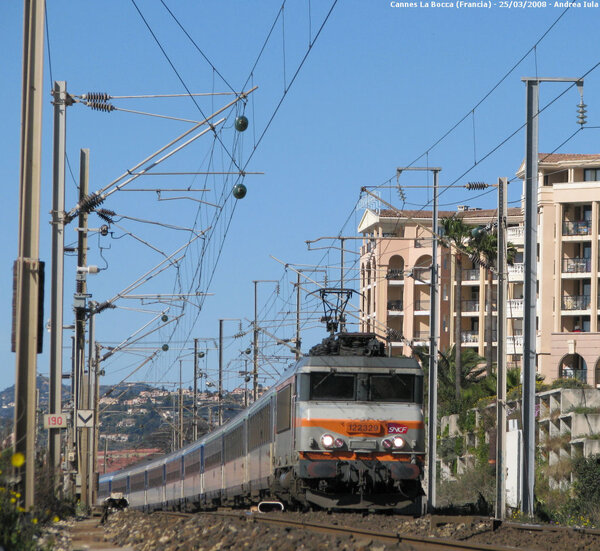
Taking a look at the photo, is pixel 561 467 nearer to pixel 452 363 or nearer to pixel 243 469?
pixel 243 469

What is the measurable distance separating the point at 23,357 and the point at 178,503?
30.7m

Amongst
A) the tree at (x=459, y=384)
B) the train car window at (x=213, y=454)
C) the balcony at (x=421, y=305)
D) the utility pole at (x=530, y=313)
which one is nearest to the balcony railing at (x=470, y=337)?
the balcony at (x=421, y=305)

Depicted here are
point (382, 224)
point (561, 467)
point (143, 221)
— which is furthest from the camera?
point (382, 224)

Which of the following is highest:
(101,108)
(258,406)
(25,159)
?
(101,108)

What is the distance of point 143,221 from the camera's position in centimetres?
2558

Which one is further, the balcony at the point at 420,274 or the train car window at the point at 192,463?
the train car window at the point at 192,463

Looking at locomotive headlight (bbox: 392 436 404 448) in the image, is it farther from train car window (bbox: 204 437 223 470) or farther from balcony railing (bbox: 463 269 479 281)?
balcony railing (bbox: 463 269 479 281)

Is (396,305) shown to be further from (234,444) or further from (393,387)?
(393,387)

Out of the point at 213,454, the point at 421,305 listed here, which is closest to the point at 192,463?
the point at 213,454

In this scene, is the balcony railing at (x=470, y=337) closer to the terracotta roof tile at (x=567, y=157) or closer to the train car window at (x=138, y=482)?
the terracotta roof tile at (x=567, y=157)

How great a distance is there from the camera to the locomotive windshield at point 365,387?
2095 centimetres

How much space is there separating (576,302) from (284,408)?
57.7 metres

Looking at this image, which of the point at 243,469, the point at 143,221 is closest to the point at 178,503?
the point at 243,469

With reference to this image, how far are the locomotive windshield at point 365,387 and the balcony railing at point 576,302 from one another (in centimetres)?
5721
